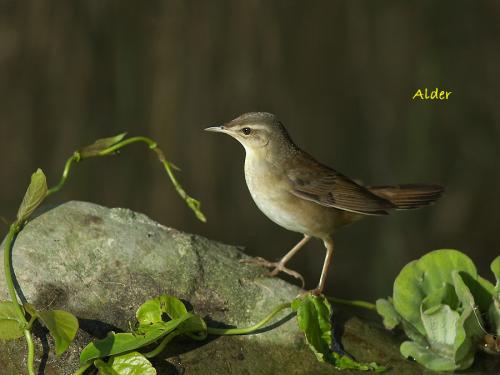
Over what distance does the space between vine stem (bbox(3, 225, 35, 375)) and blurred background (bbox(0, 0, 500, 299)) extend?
312 cm

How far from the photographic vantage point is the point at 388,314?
135 inches

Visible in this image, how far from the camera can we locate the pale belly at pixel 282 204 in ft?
12.0

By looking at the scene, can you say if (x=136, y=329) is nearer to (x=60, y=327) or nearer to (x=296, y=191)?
(x=60, y=327)

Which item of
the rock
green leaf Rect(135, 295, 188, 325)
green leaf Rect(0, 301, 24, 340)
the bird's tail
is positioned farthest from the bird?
green leaf Rect(0, 301, 24, 340)

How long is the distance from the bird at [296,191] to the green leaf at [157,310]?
657 mm

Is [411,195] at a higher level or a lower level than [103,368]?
higher

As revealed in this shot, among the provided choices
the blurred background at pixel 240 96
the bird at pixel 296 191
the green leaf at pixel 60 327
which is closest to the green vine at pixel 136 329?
the green leaf at pixel 60 327

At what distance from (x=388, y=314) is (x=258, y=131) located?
1018mm

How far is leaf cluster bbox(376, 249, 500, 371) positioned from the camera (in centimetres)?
317

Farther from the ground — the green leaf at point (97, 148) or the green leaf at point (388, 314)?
the green leaf at point (97, 148)

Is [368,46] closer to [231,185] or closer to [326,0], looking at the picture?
[326,0]

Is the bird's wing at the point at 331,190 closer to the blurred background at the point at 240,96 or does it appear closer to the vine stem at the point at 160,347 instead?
the vine stem at the point at 160,347

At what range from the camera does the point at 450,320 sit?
10.5 ft

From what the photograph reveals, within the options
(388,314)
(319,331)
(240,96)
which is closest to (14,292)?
(319,331)
